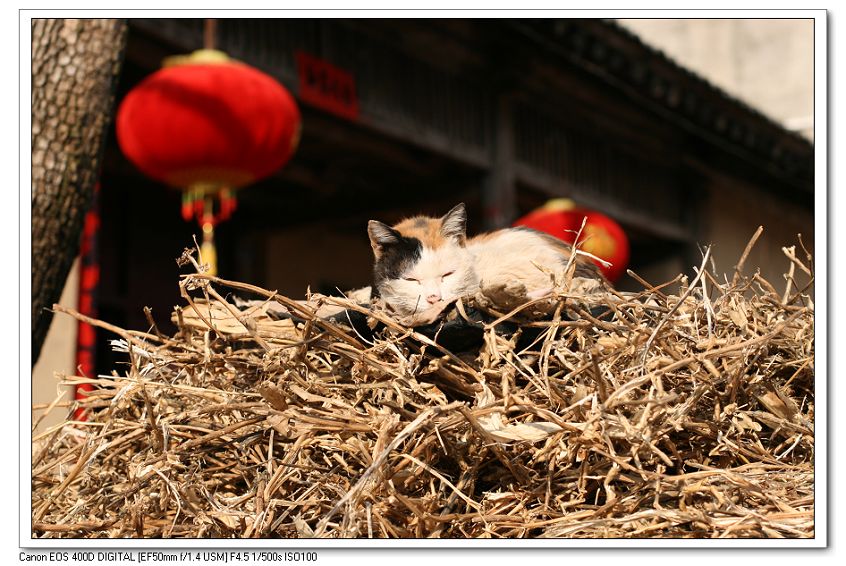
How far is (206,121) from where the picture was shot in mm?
3869

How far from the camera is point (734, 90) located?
12.2 metres

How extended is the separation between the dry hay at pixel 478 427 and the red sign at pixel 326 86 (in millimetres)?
3435

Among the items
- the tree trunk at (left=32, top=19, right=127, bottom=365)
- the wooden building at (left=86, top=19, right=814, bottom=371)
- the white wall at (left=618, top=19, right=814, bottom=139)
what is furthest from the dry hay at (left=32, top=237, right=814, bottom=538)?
the white wall at (left=618, top=19, right=814, bottom=139)

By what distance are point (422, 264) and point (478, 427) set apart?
70 centimetres

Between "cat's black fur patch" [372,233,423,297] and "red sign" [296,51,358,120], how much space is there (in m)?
3.10

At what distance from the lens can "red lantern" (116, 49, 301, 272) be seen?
3.86 m

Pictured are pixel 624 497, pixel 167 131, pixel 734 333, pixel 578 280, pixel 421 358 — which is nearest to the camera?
pixel 624 497

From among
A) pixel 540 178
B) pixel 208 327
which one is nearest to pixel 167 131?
pixel 208 327

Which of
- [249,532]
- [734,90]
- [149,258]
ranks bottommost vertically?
[249,532]

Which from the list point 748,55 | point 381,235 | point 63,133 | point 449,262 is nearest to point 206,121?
point 63,133

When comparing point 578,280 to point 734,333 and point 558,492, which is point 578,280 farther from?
point 558,492

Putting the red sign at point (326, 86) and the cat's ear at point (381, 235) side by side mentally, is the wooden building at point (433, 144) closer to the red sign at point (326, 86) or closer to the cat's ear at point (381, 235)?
the red sign at point (326, 86)

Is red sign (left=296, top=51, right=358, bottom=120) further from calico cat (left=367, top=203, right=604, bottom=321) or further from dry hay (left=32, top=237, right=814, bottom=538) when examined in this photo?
dry hay (left=32, top=237, right=814, bottom=538)
